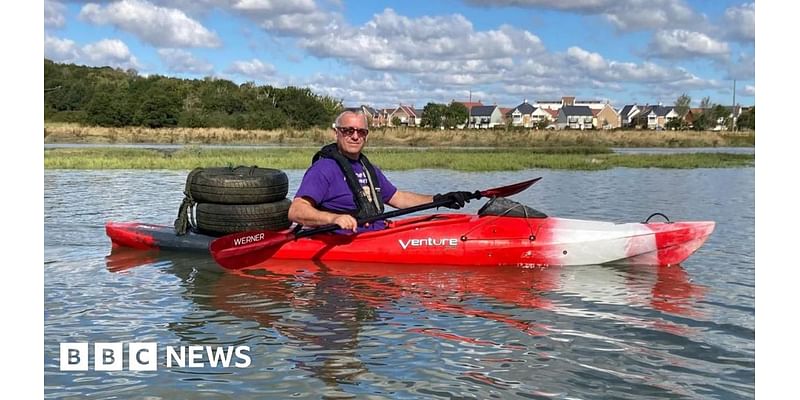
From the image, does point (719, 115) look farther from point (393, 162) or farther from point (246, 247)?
point (246, 247)

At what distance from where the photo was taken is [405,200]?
324 inches

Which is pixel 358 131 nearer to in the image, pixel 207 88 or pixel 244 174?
pixel 244 174

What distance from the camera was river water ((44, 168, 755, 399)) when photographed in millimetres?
4359

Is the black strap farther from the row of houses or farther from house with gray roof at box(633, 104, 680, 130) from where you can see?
house with gray roof at box(633, 104, 680, 130)

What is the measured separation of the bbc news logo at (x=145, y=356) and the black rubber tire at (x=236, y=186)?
3377 mm

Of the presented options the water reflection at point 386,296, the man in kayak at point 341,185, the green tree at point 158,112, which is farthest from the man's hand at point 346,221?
the green tree at point 158,112

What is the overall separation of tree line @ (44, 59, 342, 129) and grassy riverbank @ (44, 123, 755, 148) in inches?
314

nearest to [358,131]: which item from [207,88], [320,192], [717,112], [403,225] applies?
[320,192]

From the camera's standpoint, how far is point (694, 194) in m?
16.3

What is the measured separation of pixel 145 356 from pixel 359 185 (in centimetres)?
308

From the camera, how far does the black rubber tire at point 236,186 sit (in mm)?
8352

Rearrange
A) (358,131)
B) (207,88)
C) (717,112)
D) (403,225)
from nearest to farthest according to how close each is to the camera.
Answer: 1. (358,131)
2. (403,225)
3. (207,88)
4. (717,112)
